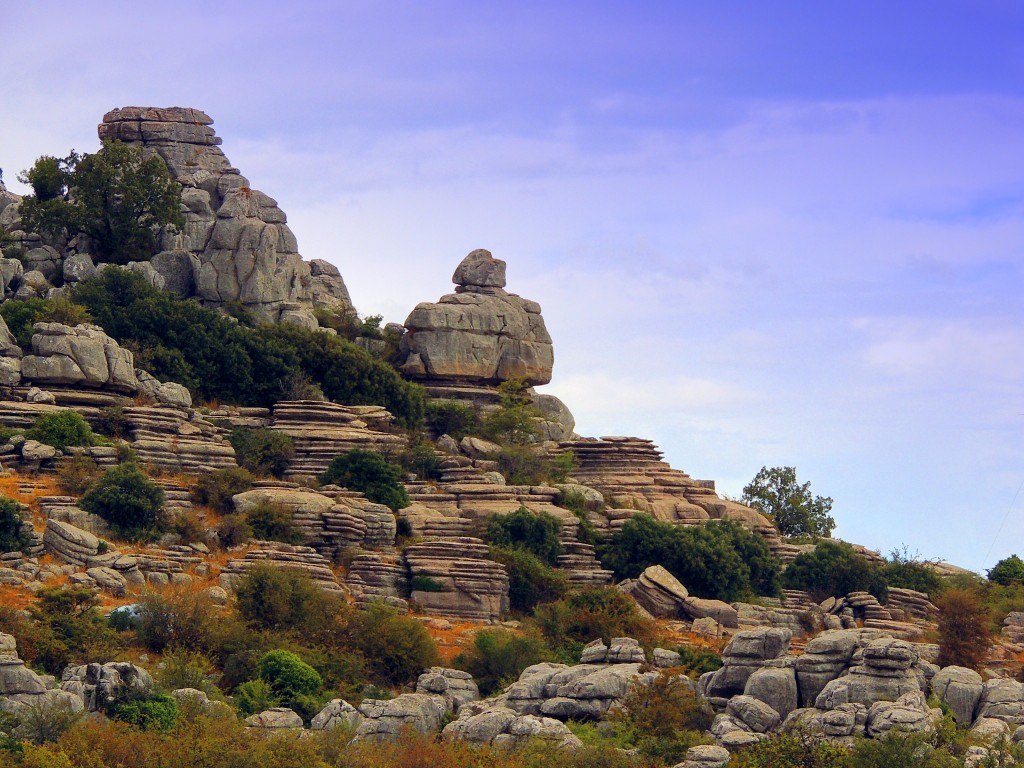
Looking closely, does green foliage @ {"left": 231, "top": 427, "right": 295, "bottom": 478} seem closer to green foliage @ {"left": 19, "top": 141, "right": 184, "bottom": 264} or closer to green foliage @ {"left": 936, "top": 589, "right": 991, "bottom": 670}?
green foliage @ {"left": 19, "top": 141, "right": 184, "bottom": 264}

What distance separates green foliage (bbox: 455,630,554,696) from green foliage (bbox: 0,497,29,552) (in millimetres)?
12287

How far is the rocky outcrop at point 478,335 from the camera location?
256 ft

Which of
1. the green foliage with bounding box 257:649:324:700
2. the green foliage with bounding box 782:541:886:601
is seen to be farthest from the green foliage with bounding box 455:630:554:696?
the green foliage with bounding box 782:541:886:601

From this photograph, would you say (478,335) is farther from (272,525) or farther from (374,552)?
(272,525)

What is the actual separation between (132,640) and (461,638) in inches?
386

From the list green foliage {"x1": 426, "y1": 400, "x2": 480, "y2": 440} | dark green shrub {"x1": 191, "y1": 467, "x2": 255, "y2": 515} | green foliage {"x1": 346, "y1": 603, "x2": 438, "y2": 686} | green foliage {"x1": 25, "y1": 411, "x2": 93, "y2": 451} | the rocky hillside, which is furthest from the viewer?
green foliage {"x1": 426, "y1": 400, "x2": 480, "y2": 440}

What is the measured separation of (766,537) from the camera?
69125 mm

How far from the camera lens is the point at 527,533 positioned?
61.4 meters

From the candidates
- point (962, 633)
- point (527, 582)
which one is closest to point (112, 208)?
point (527, 582)

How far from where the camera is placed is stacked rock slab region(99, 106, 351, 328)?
7769 centimetres

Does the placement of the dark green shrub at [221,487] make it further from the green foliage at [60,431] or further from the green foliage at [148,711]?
the green foliage at [148,711]

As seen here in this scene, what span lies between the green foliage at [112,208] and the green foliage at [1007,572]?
33.7 m

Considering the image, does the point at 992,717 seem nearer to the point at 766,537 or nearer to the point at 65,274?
the point at 766,537

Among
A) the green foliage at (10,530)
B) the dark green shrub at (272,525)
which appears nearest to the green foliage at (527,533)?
the dark green shrub at (272,525)
